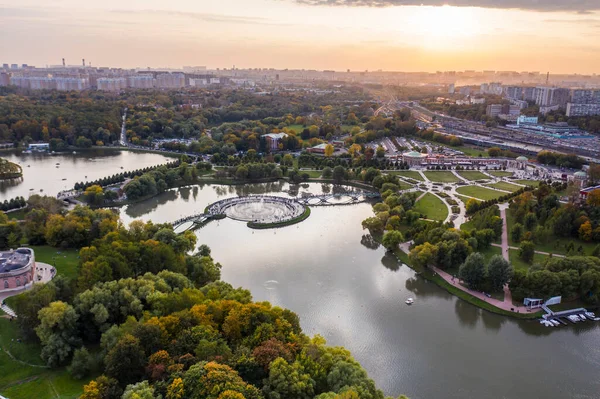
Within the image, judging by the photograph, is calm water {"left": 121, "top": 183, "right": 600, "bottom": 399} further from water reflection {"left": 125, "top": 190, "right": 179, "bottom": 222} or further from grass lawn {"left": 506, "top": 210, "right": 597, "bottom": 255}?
water reflection {"left": 125, "top": 190, "right": 179, "bottom": 222}

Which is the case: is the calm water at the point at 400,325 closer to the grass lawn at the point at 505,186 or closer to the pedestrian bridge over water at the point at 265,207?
the pedestrian bridge over water at the point at 265,207

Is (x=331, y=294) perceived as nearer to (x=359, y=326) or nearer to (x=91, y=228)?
(x=359, y=326)

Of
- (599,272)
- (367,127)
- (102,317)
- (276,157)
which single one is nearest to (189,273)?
(102,317)

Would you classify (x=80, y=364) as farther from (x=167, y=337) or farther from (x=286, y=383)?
(x=286, y=383)

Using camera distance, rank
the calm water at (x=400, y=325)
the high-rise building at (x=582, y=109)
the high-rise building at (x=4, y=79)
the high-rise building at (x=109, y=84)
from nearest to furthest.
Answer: the calm water at (x=400, y=325), the high-rise building at (x=582, y=109), the high-rise building at (x=4, y=79), the high-rise building at (x=109, y=84)

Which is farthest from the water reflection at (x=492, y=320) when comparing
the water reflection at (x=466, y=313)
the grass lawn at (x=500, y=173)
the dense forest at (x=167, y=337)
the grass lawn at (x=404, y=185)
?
the grass lawn at (x=500, y=173)

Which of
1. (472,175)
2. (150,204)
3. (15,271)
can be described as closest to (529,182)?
(472,175)
